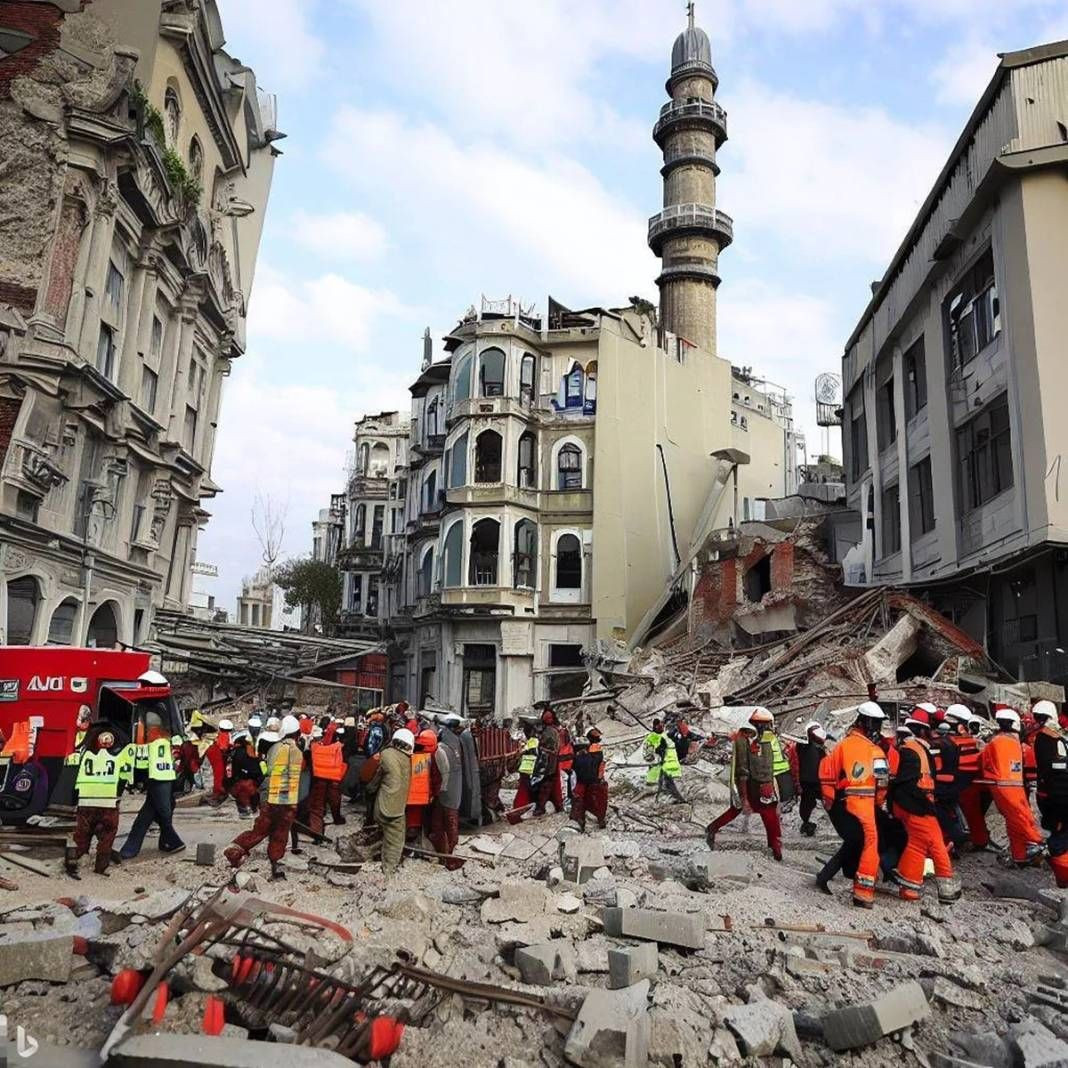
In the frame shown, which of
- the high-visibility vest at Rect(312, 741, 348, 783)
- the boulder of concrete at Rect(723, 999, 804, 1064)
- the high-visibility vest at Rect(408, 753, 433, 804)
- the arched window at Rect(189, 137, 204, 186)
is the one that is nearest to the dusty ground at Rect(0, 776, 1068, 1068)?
the boulder of concrete at Rect(723, 999, 804, 1064)

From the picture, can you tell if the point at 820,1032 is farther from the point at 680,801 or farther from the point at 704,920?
the point at 680,801

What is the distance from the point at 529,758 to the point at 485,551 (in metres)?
20.9

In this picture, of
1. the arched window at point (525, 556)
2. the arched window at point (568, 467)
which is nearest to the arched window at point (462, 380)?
the arched window at point (568, 467)

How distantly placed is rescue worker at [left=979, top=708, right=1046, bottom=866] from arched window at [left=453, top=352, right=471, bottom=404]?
1080 inches

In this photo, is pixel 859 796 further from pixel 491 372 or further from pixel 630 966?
pixel 491 372

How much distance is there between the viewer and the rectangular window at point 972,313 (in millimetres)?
17969

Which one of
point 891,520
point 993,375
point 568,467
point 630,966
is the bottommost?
point 630,966

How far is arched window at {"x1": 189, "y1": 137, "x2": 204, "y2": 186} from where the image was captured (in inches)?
1011

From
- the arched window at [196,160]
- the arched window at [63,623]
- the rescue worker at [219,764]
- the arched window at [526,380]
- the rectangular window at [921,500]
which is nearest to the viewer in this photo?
the rescue worker at [219,764]

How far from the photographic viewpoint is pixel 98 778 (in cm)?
902

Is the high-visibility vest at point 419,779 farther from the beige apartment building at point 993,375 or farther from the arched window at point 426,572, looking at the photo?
the arched window at point 426,572

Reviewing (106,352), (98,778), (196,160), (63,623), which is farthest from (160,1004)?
(196,160)

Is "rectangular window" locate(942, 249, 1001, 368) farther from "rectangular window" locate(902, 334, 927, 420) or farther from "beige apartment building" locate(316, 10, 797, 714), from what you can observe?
"beige apartment building" locate(316, 10, 797, 714)

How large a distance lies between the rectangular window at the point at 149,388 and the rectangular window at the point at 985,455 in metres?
21.3
